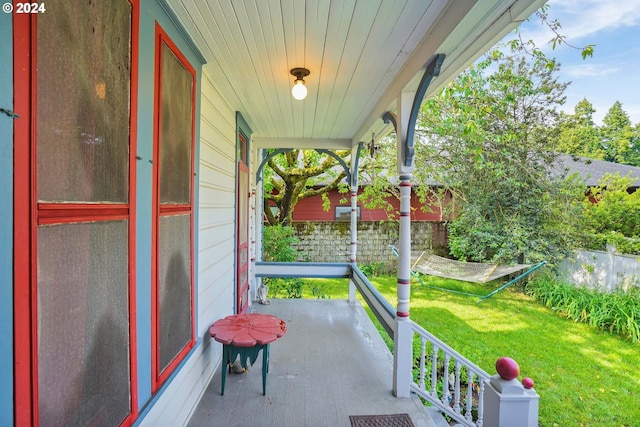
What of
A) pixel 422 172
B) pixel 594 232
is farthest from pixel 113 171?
pixel 594 232

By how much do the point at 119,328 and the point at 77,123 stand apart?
801mm

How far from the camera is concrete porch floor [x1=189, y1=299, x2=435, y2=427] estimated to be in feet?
7.88

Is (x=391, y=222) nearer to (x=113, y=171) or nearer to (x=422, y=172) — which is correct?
(x=422, y=172)

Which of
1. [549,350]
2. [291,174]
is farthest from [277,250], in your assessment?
[549,350]

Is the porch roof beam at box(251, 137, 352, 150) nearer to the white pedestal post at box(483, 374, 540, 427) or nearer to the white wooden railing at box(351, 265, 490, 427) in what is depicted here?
the white wooden railing at box(351, 265, 490, 427)

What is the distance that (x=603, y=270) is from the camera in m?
6.21

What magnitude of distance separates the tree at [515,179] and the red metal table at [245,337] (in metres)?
5.58

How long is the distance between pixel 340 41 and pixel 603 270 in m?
7.11

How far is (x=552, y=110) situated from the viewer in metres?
7.55

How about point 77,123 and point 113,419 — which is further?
point 113,419

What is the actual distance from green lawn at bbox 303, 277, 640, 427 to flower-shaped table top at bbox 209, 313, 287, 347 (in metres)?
2.67

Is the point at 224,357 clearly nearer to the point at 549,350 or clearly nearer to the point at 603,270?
the point at 549,350

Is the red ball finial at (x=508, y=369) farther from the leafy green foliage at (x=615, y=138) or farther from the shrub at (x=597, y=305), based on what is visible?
the leafy green foliage at (x=615, y=138)

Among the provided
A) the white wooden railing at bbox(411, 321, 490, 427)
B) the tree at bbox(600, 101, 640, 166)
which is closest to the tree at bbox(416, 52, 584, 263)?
the white wooden railing at bbox(411, 321, 490, 427)
